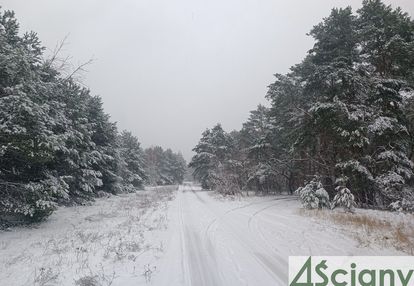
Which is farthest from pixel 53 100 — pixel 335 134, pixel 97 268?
pixel 335 134

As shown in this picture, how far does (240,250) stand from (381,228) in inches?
263

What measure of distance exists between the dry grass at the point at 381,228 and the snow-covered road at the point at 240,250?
64cm

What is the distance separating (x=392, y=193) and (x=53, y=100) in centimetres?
1995

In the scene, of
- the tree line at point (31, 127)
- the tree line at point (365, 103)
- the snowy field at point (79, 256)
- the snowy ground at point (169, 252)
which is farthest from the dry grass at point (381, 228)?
the tree line at point (31, 127)

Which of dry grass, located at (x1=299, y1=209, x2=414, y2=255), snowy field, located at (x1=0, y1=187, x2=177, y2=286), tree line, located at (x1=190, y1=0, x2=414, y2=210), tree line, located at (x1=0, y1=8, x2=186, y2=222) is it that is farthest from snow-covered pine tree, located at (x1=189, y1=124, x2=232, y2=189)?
snowy field, located at (x1=0, y1=187, x2=177, y2=286)

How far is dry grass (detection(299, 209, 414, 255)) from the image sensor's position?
10.3m

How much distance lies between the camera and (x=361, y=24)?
22.7 meters

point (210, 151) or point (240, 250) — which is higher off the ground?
point (210, 151)

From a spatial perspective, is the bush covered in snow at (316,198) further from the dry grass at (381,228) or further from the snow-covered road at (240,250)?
the snow-covered road at (240,250)

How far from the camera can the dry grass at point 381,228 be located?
33.8 feet

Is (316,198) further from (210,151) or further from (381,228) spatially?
(210,151)

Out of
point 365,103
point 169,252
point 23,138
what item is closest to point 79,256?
point 169,252

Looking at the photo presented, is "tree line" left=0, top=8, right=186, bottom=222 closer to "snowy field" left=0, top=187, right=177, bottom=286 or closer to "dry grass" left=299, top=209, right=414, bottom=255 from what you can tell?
"snowy field" left=0, top=187, right=177, bottom=286

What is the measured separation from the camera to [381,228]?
1261cm
